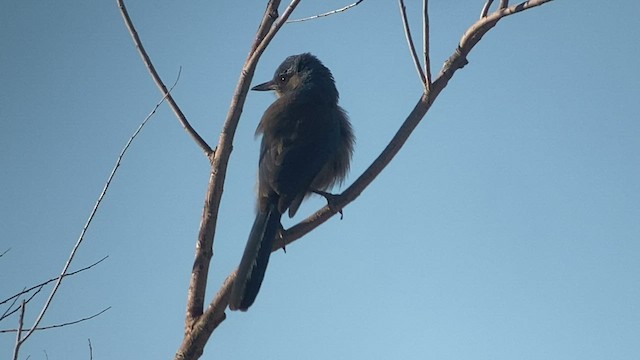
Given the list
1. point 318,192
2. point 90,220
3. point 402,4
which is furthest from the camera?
point 318,192

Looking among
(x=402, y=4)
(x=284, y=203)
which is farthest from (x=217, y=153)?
(x=284, y=203)

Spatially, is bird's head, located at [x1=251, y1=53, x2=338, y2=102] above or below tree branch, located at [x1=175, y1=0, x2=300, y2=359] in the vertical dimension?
below

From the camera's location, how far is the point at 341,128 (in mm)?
6387

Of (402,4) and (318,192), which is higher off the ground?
(402,4)

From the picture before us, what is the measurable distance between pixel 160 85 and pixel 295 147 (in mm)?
1921

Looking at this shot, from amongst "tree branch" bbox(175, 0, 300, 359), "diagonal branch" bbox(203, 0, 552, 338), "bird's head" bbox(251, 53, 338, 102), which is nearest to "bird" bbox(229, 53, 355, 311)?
"bird's head" bbox(251, 53, 338, 102)

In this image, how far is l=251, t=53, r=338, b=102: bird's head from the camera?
6.89 meters

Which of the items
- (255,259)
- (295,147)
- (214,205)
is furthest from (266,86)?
(214,205)

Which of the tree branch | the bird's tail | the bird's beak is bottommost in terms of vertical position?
the bird's beak

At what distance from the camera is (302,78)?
7.06m

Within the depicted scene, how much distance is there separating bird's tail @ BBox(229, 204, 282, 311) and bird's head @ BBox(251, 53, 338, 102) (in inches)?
78.1

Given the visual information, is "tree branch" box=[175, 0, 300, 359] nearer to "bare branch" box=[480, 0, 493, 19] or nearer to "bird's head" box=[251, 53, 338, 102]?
"bare branch" box=[480, 0, 493, 19]

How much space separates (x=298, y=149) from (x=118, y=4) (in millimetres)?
2154

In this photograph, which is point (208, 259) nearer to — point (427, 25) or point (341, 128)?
point (427, 25)
